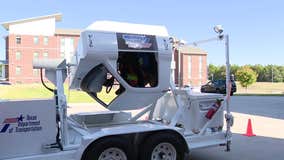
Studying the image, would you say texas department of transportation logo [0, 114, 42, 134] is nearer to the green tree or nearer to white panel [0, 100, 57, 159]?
white panel [0, 100, 57, 159]

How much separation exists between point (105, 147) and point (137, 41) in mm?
1869

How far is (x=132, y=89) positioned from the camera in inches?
235

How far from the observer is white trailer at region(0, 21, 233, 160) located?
4873mm

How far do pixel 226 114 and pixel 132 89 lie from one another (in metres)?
1.90

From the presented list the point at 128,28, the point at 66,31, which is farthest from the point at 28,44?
the point at 128,28

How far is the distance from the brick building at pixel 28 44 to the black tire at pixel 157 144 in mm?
63324

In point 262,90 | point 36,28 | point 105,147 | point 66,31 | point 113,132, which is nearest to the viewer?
point 105,147

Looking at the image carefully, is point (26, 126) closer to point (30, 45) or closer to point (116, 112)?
point (116, 112)

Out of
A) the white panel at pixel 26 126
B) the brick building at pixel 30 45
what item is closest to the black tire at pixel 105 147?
the white panel at pixel 26 126

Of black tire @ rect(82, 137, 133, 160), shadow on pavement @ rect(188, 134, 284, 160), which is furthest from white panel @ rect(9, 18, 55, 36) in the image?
black tire @ rect(82, 137, 133, 160)

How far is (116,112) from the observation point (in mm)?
6824

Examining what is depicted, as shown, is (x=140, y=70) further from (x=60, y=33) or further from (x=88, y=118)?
A: (x=60, y=33)

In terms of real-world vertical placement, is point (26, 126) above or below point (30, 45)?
below

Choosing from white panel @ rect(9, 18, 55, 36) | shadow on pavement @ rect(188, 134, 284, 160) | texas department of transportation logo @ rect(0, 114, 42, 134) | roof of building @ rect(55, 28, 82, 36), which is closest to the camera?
texas department of transportation logo @ rect(0, 114, 42, 134)
